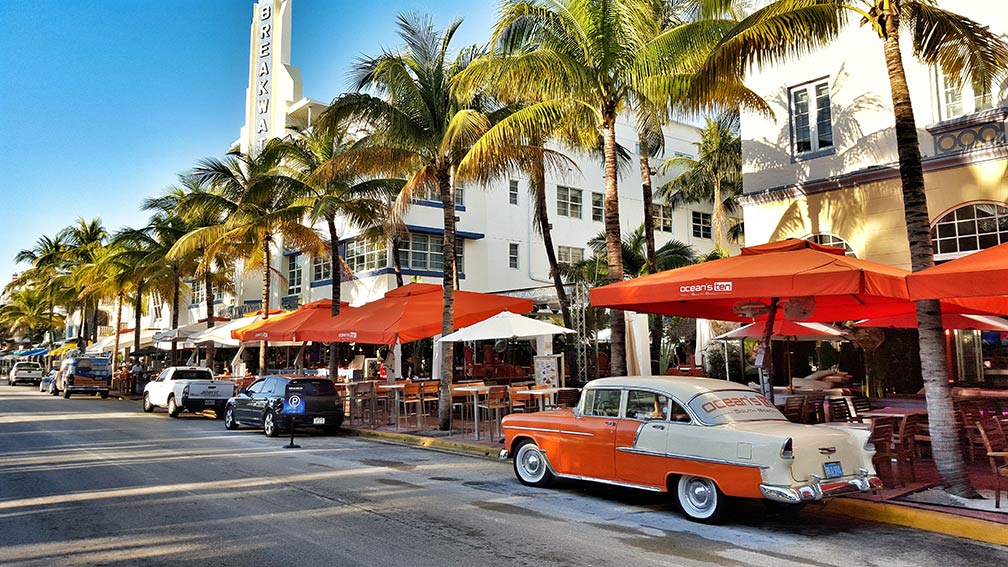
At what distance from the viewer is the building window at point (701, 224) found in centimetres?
4372

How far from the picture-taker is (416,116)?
1750 centimetres

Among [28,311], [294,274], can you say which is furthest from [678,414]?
[28,311]

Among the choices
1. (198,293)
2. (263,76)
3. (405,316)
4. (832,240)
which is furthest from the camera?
(198,293)

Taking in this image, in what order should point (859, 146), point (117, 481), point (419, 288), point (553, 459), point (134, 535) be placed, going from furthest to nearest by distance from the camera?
point (419, 288) < point (859, 146) < point (117, 481) < point (553, 459) < point (134, 535)

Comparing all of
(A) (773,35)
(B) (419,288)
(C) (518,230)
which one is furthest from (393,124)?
(C) (518,230)

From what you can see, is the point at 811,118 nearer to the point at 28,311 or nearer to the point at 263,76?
the point at 263,76

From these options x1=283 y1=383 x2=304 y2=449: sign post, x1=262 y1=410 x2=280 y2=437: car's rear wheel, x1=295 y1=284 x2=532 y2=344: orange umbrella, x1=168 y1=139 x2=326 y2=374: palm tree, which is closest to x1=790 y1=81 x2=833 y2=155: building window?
x1=295 y1=284 x2=532 y2=344: orange umbrella

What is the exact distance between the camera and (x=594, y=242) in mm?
36000

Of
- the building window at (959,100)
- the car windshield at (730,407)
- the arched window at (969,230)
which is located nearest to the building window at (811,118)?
the building window at (959,100)

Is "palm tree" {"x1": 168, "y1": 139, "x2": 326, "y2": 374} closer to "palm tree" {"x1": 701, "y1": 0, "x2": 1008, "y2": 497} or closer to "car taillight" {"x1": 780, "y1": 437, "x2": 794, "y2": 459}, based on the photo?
"palm tree" {"x1": 701, "y1": 0, "x2": 1008, "y2": 497}

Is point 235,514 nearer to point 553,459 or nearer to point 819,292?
point 553,459

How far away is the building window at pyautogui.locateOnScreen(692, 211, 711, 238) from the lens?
4372 cm

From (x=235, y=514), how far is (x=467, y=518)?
8.74 ft

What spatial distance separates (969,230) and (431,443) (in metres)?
11.9
